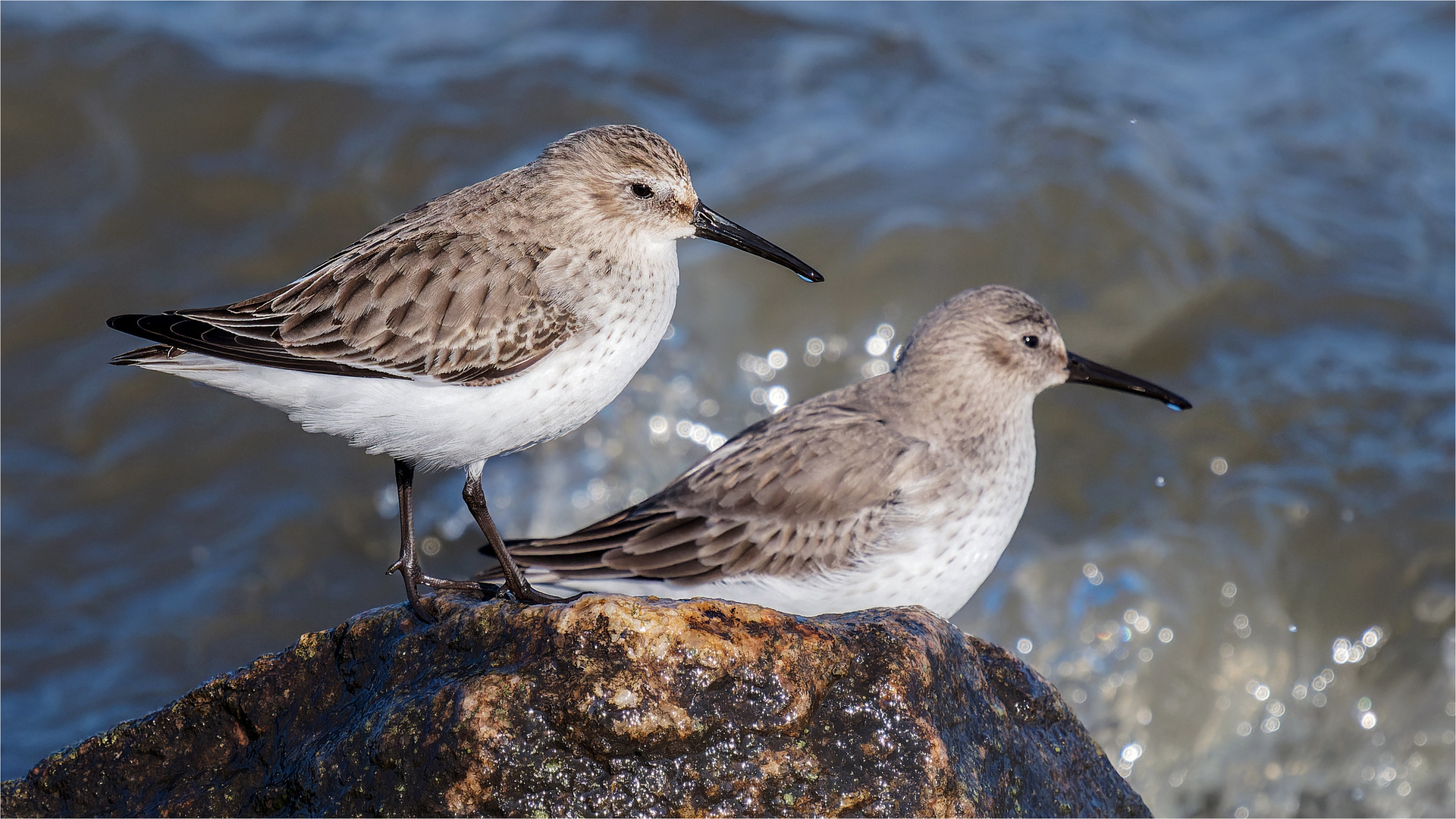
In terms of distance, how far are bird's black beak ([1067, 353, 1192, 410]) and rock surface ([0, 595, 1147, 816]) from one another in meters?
2.97

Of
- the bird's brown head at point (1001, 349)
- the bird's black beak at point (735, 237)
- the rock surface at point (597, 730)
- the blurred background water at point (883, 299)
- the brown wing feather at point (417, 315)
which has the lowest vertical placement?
the blurred background water at point (883, 299)

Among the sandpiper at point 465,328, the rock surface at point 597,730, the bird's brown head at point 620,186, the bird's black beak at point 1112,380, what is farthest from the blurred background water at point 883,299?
→ the bird's brown head at point 620,186

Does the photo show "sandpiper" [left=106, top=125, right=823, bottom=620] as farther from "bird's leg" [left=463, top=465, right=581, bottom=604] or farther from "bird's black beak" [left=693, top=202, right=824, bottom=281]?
"bird's black beak" [left=693, top=202, right=824, bottom=281]

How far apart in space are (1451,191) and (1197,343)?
3.33m

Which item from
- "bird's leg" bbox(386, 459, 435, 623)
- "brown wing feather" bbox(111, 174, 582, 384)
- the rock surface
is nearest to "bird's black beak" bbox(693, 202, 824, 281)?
"brown wing feather" bbox(111, 174, 582, 384)

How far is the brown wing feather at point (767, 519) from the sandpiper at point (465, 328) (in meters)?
1.16

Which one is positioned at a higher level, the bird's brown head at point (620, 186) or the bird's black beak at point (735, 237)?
the bird's brown head at point (620, 186)

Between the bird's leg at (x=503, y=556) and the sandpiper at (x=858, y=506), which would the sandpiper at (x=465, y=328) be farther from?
the sandpiper at (x=858, y=506)

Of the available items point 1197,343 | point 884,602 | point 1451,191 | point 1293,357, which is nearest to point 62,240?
point 884,602

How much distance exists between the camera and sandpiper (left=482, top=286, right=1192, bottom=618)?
5949mm

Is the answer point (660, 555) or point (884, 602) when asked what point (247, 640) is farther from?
point (884, 602)

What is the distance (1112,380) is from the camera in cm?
665

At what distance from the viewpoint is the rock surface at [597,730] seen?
3469 millimetres

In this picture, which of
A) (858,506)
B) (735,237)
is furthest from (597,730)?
(858,506)
